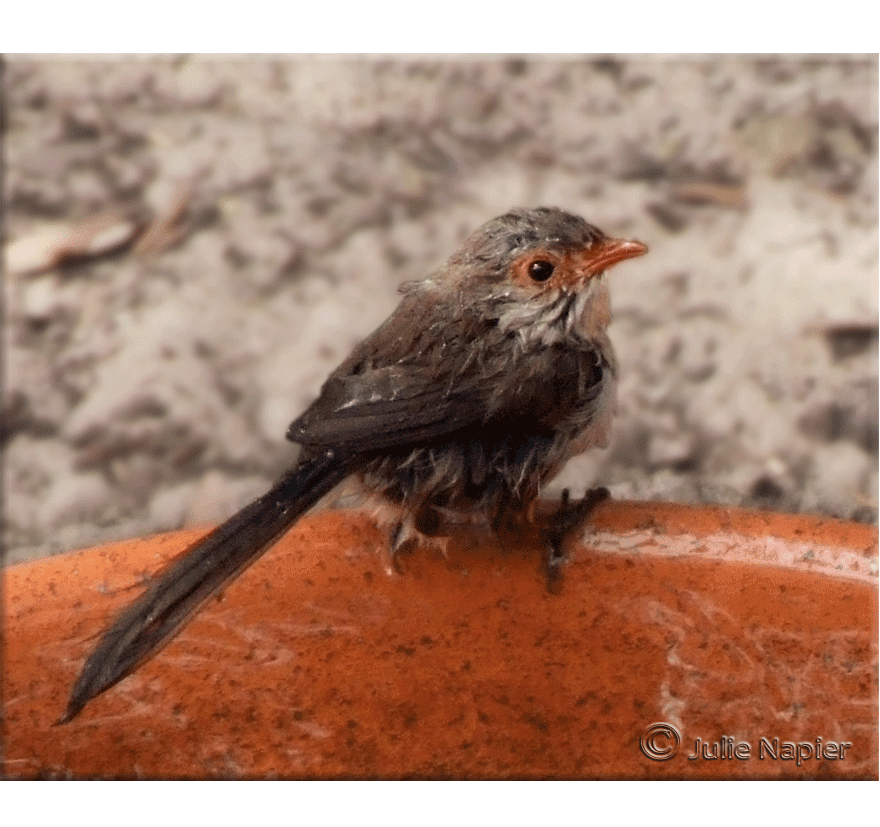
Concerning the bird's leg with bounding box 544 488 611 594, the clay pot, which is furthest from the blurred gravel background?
the clay pot

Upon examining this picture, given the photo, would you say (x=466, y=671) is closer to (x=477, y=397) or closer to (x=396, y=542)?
(x=396, y=542)

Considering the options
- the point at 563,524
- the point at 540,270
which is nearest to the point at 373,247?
the point at 540,270

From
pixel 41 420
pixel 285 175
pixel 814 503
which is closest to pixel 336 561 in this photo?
pixel 41 420

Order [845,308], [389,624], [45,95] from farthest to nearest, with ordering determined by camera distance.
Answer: [845,308] < [45,95] < [389,624]

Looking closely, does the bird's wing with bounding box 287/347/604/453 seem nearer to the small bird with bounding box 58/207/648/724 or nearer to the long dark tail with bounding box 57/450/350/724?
the small bird with bounding box 58/207/648/724

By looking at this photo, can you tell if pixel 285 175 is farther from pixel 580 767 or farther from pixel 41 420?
pixel 580 767

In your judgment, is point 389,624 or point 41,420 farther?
point 41,420

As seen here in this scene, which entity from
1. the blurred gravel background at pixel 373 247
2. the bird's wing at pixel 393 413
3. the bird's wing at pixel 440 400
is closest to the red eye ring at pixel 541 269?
the bird's wing at pixel 440 400
